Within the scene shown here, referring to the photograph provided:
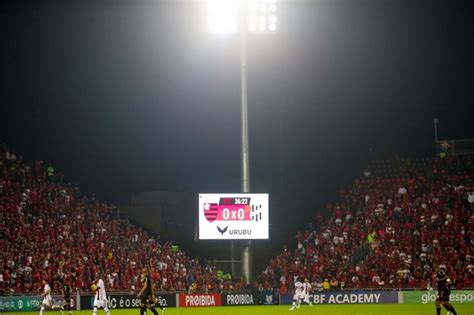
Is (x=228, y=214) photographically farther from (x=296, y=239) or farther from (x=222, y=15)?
(x=222, y=15)

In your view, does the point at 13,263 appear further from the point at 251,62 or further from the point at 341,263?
the point at 251,62

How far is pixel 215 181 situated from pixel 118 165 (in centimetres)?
743

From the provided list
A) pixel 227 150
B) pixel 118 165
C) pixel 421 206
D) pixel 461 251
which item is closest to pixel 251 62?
pixel 227 150

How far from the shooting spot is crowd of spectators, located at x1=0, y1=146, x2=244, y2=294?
1754 inches

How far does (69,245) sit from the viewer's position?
1873 inches

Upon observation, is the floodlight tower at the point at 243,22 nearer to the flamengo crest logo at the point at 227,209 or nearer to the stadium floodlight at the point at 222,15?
the stadium floodlight at the point at 222,15

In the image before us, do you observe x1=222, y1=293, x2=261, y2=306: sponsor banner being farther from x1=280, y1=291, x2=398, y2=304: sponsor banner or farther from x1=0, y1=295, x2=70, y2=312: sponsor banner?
x1=0, y1=295, x2=70, y2=312: sponsor banner

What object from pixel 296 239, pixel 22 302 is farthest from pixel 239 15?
pixel 22 302

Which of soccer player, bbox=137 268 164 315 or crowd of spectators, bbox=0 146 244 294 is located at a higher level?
crowd of spectators, bbox=0 146 244 294

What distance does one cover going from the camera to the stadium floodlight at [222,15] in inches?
1817

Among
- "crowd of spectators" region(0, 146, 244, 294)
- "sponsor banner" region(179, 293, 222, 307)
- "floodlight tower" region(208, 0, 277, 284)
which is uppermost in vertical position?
"floodlight tower" region(208, 0, 277, 284)

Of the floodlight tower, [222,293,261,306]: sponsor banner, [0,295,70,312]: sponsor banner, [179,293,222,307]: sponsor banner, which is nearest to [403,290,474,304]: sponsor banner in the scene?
[222,293,261,306]: sponsor banner

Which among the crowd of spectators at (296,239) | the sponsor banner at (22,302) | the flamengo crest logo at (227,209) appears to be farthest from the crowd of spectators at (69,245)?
the flamengo crest logo at (227,209)

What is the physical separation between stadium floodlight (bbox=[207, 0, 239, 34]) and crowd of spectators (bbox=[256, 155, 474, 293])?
52.0 feet
